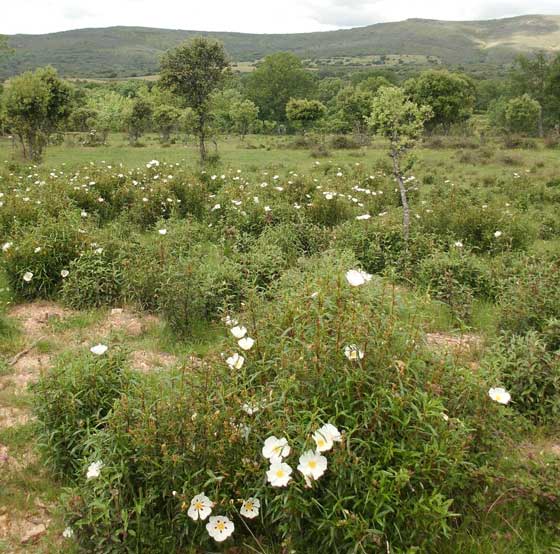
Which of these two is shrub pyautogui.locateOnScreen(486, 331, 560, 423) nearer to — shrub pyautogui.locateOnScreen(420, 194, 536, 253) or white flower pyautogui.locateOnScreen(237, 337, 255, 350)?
white flower pyautogui.locateOnScreen(237, 337, 255, 350)

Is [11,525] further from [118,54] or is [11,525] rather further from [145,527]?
[118,54]

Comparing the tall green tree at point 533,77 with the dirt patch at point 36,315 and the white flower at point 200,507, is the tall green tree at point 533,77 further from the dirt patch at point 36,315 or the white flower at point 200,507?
the white flower at point 200,507

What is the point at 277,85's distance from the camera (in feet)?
233

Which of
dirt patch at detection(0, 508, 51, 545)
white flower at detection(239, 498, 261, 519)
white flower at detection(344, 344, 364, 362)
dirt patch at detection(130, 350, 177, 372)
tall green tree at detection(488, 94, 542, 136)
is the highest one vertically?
white flower at detection(344, 344, 364, 362)

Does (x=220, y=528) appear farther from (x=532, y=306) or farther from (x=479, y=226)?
(x=479, y=226)

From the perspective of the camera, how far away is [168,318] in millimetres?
5445

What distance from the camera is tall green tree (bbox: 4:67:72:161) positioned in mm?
19453

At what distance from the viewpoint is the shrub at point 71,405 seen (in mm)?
3365

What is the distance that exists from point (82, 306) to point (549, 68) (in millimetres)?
54587

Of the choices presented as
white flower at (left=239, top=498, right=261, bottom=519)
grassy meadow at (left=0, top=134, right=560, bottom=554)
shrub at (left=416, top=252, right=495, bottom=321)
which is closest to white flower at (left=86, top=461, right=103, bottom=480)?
grassy meadow at (left=0, top=134, right=560, bottom=554)

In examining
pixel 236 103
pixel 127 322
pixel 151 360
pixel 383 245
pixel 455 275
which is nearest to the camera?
pixel 151 360

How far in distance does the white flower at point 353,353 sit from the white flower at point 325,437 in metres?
0.47

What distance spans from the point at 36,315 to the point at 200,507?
429 cm

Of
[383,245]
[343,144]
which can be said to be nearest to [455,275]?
[383,245]
